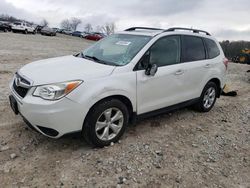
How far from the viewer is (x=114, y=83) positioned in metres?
3.62

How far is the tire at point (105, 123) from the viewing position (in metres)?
3.51

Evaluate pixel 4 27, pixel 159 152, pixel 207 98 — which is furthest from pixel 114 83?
A: pixel 4 27

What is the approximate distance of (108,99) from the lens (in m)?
3.63

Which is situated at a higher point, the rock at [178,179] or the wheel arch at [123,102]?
the wheel arch at [123,102]

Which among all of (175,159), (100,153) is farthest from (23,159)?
(175,159)

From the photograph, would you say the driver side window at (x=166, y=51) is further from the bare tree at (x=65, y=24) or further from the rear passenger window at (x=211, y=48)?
the bare tree at (x=65, y=24)

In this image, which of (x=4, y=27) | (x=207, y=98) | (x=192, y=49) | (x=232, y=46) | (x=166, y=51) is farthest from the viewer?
(x=4, y=27)

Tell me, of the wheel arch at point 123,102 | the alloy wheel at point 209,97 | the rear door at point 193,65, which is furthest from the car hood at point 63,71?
the alloy wheel at point 209,97

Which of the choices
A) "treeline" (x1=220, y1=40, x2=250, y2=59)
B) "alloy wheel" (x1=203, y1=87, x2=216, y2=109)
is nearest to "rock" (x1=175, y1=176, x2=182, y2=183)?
"alloy wheel" (x1=203, y1=87, x2=216, y2=109)

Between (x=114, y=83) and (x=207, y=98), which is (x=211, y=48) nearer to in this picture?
(x=207, y=98)

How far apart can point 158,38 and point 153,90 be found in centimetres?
87

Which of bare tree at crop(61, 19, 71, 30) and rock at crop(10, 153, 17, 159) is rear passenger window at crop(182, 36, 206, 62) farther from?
bare tree at crop(61, 19, 71, 30)

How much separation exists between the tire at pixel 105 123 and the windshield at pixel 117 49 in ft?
2.22

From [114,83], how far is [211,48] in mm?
2809
